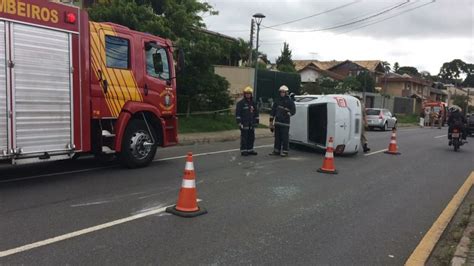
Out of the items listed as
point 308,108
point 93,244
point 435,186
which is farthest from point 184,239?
point 308,108

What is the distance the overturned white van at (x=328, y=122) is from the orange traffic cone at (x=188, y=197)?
7.26 meters

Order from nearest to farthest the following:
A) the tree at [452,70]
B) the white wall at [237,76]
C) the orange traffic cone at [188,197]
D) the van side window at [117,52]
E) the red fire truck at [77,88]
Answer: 1. the orange traffic cone at [188,197]
2. the red fire truck at [77,88]
3. the van side window at [117,52]
4. the white wall at [237,76]
5. the tree at [452,70]

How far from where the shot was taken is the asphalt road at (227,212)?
4.77m

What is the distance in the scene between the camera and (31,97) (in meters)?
7.26

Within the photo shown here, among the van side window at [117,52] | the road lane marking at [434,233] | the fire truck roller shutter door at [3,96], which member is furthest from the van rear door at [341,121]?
the fire truck roller shutter door at [3,96]

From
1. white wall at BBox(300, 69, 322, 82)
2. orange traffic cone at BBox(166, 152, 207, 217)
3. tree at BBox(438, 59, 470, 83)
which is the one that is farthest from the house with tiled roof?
tree at BBox(438, 59, 470, 83)

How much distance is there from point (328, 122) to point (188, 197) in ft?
24.5

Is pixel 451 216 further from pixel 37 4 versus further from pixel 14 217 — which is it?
pixel 37 4

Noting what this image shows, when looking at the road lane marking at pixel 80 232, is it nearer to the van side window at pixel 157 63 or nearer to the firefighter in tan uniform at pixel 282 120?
the van side window at pixel 157 63

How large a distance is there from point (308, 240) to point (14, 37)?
516cm

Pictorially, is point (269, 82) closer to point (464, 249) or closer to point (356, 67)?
point (464, 249)

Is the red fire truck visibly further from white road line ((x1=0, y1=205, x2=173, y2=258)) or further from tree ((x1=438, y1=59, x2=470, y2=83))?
tree ((x1=438, y1=59, x2=470, y2=83))

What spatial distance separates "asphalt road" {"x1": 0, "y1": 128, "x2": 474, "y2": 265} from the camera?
477 cm

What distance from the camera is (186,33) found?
688 inches
